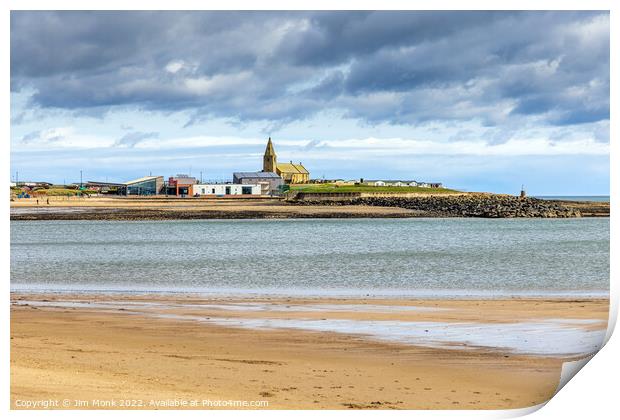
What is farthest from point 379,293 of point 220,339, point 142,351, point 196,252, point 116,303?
point 196,252

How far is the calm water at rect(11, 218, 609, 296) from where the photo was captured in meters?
20.7

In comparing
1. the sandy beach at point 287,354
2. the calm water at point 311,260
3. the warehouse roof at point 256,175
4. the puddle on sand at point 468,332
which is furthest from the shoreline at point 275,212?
the puddle on sand at point 468,332

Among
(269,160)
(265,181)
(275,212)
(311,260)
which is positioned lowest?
(311,260)

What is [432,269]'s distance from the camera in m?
25.4

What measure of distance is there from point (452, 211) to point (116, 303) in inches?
2538

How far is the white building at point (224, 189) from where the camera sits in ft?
368

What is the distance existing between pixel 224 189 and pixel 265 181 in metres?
6.53

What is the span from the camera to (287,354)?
1087 cm

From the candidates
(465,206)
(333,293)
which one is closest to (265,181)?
(465,206)

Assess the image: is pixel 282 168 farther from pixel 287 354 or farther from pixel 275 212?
pixel 287 354

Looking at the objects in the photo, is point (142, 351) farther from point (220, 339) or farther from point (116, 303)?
point (116, 303)

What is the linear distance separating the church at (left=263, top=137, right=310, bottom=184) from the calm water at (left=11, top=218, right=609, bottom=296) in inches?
2854
